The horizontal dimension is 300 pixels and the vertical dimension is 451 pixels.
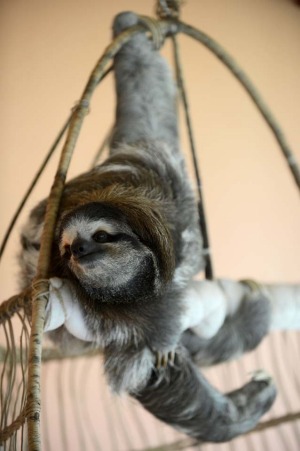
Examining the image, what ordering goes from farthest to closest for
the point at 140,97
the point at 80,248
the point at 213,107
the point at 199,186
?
the point at 213,107
the point at 140,97
the point at 199,186
the point at 80,248

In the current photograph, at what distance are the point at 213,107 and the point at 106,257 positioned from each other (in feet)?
5.89

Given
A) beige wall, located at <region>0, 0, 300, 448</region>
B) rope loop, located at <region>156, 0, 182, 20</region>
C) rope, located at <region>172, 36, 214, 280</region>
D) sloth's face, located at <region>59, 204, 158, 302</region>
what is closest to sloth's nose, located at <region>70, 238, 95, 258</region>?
sloth's face, located at <region>59, 204, 158, 302</region>

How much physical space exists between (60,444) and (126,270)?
1121 millimetres

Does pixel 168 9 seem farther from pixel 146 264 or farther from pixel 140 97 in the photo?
pixel 146 264

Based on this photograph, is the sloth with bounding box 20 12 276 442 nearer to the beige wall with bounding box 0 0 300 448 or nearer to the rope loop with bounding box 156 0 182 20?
the rope loop with bounding box 156 0 182 20

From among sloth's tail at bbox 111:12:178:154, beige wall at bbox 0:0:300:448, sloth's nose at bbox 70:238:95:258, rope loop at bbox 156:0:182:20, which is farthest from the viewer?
beige wall at bbox 0:0:300:448

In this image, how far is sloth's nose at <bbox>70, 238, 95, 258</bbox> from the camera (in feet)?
2.79

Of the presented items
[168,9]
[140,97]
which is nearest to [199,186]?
[140,97]

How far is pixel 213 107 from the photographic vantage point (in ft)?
8.26

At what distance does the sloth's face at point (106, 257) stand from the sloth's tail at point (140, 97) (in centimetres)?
57

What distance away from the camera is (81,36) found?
2307mm

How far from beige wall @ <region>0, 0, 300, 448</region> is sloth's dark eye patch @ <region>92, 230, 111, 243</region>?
1.19 metres

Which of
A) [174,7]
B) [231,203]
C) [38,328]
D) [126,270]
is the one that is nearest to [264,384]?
[126,270]

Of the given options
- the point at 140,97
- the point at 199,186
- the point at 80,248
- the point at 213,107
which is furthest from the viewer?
the point at 213,107
